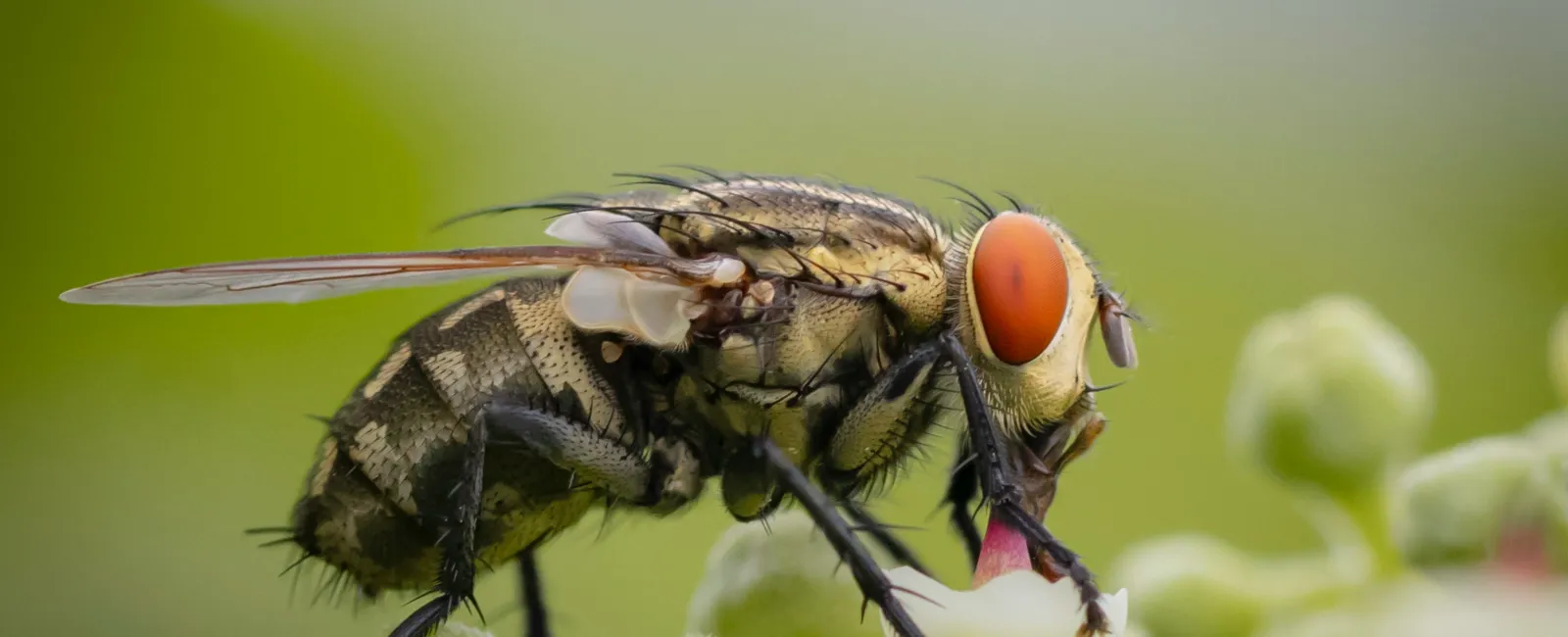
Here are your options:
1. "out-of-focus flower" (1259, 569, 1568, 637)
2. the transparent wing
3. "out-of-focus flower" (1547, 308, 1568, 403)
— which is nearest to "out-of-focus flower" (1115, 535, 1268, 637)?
"out-of-focus flower" (1547, 308, 1568, 403)

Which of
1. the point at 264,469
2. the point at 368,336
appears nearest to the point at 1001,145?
the point at 368,336

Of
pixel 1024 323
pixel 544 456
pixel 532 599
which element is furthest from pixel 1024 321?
pixel 532 599

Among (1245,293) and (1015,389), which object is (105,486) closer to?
(1015,389)

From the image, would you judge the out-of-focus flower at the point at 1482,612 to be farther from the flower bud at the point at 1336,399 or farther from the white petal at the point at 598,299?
the white petal at the point at 598,299

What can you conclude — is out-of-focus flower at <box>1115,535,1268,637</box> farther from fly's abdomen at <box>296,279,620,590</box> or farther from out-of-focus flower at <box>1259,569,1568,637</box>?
fly's abdomen at <box>296,279,620,590</box>

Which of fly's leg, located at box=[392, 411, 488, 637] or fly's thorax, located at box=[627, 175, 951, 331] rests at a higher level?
fly's thorax, located at box=[627, 175, 951, 331]

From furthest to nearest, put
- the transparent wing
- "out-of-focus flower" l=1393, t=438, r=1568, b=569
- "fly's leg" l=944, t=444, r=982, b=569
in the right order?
"fly's leg" l=944, t=444, r=982, b=569 → the transparent wing → "out-of-focus flower" l=1393, t=438, r=1568, b=569

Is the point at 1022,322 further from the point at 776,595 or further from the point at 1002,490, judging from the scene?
the point at 776,595

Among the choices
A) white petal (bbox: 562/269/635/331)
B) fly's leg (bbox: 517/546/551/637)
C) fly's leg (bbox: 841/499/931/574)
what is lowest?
fly's leg (bbox: 517/546/551/637)
